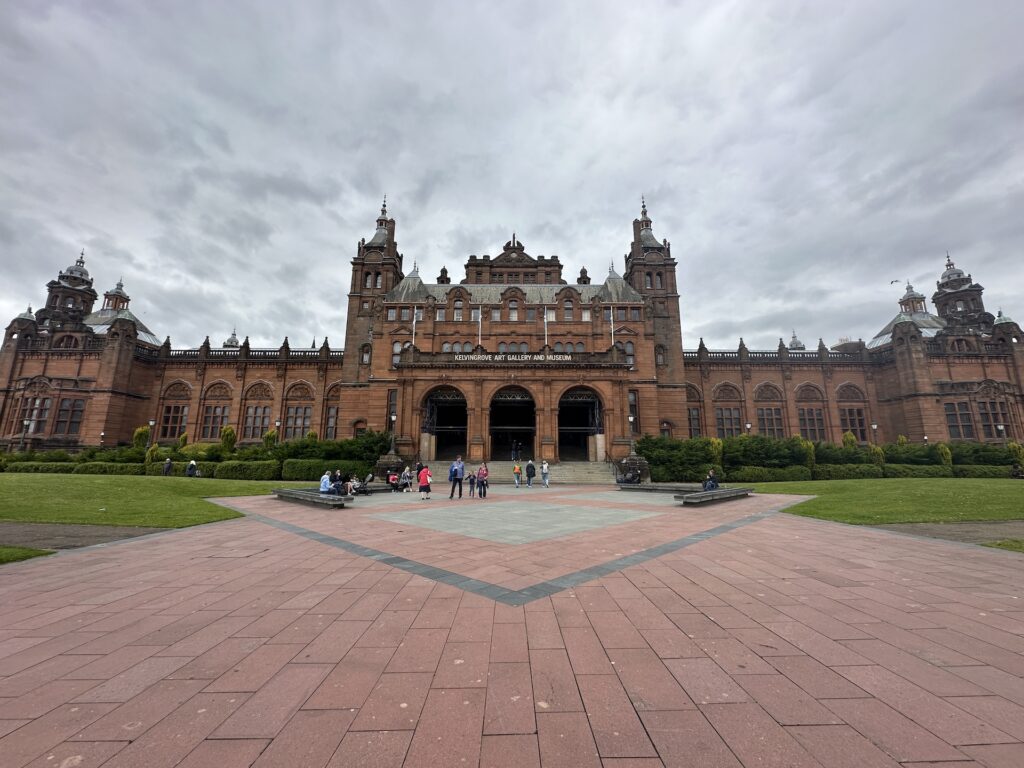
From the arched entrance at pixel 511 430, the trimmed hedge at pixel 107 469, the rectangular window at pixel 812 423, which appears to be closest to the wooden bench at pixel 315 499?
the trimmed hedge at pixel 107 469

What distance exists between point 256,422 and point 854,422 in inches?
2757

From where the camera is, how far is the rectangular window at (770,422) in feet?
158

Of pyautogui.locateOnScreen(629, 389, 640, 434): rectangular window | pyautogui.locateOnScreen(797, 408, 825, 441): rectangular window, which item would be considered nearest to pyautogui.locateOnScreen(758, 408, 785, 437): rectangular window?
pyautogui.locateOnScreen(797, 408, 825, 441): rectangular window

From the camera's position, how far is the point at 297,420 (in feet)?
162

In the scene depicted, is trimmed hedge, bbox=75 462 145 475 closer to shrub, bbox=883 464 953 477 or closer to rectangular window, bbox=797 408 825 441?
shrub, bbox=883 464 953 477

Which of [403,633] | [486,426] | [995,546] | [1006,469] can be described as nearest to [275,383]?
[486,426]

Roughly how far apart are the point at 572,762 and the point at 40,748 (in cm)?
351

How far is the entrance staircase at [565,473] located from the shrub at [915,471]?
20354 millimetres

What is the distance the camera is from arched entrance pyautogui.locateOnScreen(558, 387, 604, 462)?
1444 inches

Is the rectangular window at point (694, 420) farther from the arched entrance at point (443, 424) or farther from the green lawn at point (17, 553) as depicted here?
the green lawn at point (17, 553)

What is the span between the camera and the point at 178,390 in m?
49.2

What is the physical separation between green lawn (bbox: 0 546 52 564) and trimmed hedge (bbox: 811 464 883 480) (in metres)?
39.1

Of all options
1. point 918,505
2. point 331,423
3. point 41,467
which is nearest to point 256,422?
point 331,423

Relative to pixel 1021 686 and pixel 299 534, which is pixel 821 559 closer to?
pixel 1021 686
